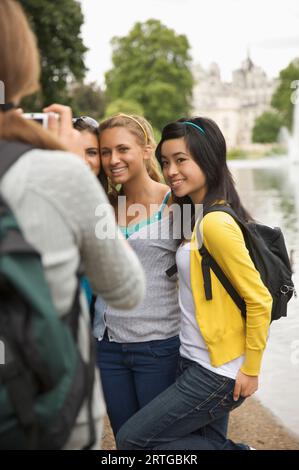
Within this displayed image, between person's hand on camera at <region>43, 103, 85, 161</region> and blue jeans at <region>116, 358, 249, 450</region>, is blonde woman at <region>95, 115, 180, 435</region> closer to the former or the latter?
blue jeans at <region>116, 358, 249, 450</region>

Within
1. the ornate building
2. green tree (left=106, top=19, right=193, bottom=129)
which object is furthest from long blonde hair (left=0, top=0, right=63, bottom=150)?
the ornate building

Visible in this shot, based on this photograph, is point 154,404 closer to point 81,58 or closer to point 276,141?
point 81,58

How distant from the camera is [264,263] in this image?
102 inches

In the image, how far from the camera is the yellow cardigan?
2430 millimetres

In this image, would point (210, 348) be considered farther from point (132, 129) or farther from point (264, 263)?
point (132, 129)

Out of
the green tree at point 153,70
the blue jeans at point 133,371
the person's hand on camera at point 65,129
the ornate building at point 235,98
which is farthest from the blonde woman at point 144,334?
the ornate building at point 235,98

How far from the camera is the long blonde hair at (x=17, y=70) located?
1.35 metres

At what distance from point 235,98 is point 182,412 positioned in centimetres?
11878

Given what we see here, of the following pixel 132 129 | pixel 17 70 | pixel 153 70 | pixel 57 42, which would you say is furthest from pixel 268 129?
pixel 17 70

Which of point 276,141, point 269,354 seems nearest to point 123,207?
point 269,354

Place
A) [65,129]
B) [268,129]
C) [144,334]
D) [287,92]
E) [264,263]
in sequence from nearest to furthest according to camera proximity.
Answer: [65,129] → [264,263] → [144,334] → [287,92] → [268,129]

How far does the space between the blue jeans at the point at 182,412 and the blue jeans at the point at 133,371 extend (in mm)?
183

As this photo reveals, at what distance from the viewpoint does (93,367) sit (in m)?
1.42
